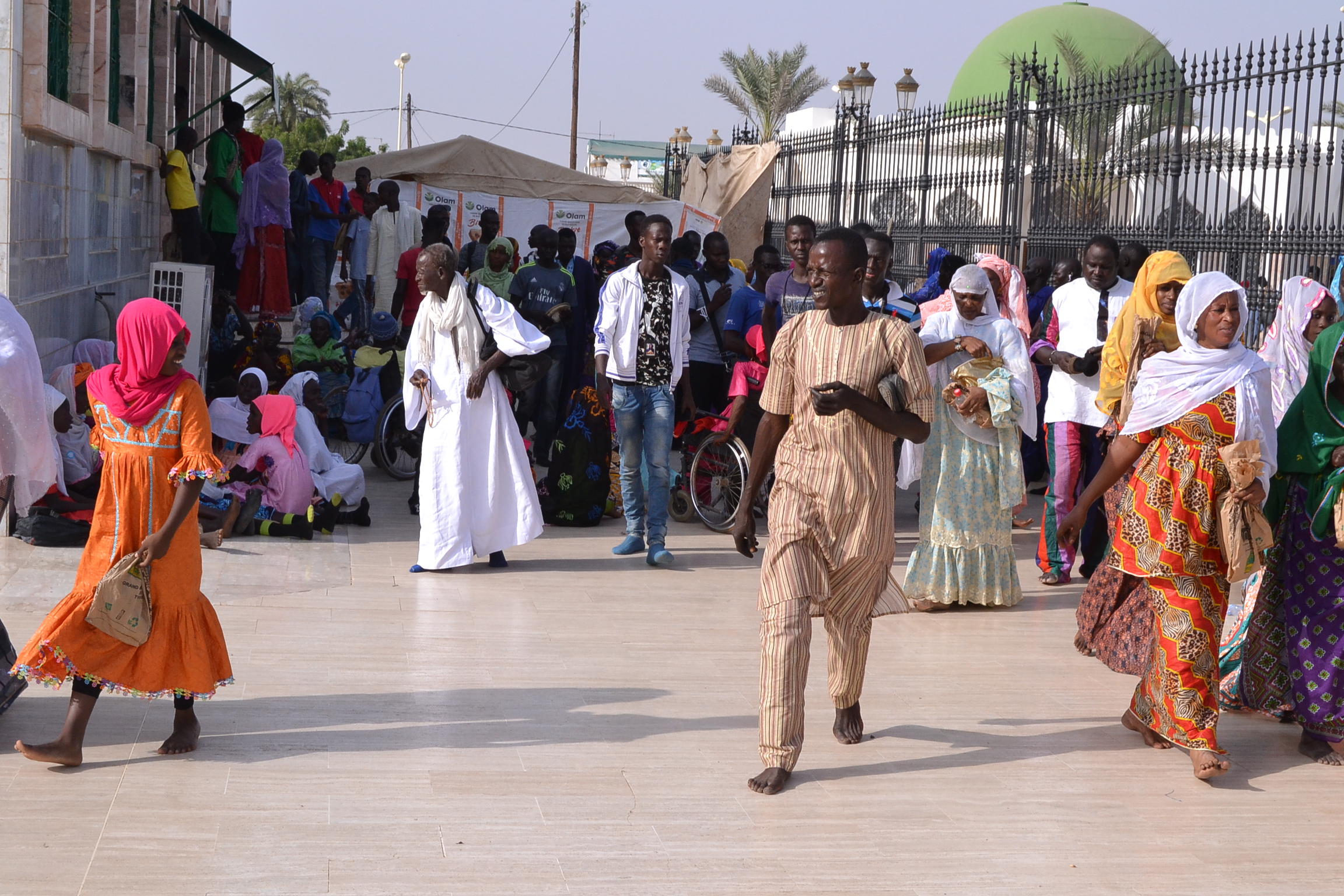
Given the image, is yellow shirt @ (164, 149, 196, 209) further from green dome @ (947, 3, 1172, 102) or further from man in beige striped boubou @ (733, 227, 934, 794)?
green dome @ (947, 3, 1172, 102)

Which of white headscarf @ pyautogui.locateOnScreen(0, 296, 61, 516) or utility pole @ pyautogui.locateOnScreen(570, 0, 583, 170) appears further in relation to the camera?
utility pole @ pyautogui.locateOnScreen(570, 0, 583, 170)

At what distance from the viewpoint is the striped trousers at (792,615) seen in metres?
4.51

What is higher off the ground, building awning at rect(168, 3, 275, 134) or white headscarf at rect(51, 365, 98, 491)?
building awning at rect(168, 3, 275, 134)

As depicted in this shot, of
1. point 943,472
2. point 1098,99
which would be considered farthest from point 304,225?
point 943,472

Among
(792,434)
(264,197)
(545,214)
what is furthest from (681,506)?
(545,214)

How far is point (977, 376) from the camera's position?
7391 millimetres

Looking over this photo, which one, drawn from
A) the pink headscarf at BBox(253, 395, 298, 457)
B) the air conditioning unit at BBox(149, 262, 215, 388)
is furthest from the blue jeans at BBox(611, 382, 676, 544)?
the air conditioning unit at BBox(149, 262, 215, 388)

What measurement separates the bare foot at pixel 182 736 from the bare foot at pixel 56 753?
286mm

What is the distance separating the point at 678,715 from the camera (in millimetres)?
5426

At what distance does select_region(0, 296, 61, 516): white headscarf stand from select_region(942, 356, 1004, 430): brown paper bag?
4533mm

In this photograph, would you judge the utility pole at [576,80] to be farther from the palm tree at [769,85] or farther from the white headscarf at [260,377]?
the white headscarf at [260,377]

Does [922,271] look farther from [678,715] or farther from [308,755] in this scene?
[308,755]

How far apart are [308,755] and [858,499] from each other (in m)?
2.09

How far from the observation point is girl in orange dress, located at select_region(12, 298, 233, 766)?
4488mm
